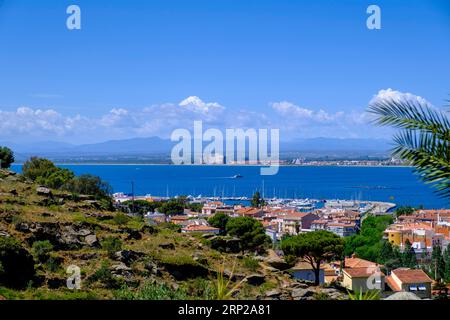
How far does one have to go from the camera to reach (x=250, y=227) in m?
17.3

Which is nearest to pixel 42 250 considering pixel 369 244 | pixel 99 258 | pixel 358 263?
pixel 99 258

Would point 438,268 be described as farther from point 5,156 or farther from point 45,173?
point 5,156

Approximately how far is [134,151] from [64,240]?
1159 inches

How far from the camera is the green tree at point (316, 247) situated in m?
13.9

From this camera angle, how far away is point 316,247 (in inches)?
548

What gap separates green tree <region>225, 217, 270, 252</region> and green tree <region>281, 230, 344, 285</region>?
2.41m

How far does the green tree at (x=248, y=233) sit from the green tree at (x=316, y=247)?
2.41 m

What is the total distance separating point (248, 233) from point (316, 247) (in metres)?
3.48

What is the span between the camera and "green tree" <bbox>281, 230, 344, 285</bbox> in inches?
547

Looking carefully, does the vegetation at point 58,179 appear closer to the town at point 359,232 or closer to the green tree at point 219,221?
the town at point 359,232

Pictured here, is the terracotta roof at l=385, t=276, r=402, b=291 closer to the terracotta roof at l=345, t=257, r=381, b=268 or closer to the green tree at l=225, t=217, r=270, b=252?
the green tree at l=225, t=217, r=270, b=252

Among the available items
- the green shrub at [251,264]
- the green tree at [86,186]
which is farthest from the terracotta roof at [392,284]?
the green tree at [86,186]

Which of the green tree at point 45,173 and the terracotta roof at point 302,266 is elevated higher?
the green tree at point 45,173

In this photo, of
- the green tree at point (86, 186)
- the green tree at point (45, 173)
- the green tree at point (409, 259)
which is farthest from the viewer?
the green tree at point (409, 259)
